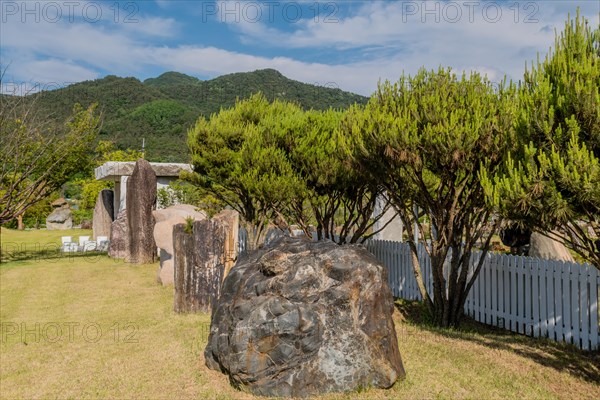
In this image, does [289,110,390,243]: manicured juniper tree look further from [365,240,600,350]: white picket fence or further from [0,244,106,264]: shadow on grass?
[0,244,106,264]: shadow on grass

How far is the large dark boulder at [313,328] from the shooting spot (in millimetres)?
5355

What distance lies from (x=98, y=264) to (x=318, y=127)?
10.5m

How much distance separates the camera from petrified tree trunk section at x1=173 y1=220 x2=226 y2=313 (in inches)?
370

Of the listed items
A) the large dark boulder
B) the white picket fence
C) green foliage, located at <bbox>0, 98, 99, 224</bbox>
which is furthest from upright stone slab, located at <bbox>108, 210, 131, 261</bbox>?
the large dark boulder

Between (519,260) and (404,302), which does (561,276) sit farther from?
(404,302)

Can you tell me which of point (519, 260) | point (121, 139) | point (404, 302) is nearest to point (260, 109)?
point (404, 302)

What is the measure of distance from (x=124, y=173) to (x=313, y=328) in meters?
17.1

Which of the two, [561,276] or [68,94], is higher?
[68,94]

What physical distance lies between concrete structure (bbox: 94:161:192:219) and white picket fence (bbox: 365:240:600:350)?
14.4 metres

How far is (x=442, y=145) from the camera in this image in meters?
7.16

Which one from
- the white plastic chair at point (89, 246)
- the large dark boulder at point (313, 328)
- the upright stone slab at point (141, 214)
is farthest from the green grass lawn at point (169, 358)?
the white plastic chair at point (89, 246)

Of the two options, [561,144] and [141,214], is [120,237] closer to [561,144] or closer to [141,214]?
[141,214]

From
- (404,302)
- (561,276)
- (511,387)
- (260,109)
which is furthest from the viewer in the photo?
(260,109)

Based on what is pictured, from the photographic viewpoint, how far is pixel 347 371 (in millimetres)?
5340
